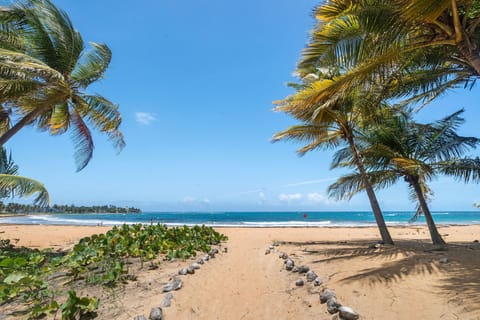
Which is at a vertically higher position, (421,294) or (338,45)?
(338,45)

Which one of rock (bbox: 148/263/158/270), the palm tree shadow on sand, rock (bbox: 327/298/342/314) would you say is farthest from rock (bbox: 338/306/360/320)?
rock (bbox: 148/263/158/270)

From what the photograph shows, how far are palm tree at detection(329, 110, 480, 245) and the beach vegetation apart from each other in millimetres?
5881

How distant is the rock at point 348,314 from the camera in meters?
2.83

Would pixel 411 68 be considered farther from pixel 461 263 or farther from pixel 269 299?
pixel 269 299

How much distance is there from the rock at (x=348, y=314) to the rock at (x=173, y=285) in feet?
7.87

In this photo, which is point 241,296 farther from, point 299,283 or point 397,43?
point 397,43

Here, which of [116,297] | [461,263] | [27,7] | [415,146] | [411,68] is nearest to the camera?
[116,297]

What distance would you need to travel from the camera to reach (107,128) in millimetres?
8969

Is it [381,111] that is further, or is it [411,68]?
[381,111]

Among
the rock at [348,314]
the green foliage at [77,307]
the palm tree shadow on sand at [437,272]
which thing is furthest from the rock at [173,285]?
the palm tree shadow on sand at [437,272]

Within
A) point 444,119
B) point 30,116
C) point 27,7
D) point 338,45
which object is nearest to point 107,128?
point 30,116

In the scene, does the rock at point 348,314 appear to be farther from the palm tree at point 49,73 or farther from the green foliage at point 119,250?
the palm tree at point 49,73

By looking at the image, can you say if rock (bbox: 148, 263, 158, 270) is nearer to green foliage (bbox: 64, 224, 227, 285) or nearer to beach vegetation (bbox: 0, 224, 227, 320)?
beach vegetation (bbox: 0, 224, 227, 320)

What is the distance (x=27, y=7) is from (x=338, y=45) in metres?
7.50
